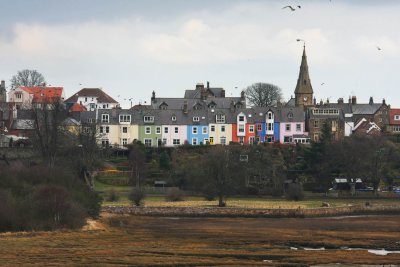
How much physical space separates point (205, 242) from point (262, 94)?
122828 mm

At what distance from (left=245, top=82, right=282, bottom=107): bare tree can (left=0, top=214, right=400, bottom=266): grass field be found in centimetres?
9804

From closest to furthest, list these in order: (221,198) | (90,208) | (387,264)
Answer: (387,264) < (90,208) < (221,198)

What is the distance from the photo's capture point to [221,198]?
106625 millimetres

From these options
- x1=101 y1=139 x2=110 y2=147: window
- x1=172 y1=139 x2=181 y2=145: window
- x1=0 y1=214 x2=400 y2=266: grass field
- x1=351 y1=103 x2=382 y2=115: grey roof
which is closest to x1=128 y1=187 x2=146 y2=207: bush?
x1=0 y1=214 x2=400 y2=266: grass field

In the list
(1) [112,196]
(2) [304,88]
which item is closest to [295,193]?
(1) [112,196]

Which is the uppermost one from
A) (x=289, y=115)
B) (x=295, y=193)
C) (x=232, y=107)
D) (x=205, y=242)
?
(x=232, y=107)

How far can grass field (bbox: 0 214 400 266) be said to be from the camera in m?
62.9

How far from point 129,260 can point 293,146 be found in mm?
77976

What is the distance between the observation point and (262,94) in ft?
642

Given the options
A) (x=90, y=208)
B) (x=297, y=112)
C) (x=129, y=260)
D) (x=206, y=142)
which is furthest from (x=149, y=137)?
(x=129, y=260)

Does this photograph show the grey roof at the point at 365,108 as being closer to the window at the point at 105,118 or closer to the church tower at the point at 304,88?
the church tower at the point at 304,88

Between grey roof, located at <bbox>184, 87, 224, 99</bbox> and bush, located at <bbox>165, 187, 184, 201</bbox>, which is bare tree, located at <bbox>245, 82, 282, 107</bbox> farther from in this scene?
bush, located at <bbox>165, 187, 184, 201</bbox>

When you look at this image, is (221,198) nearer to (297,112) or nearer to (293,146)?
(293,146)

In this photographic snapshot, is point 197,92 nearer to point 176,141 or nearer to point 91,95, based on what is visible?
point 176,141
